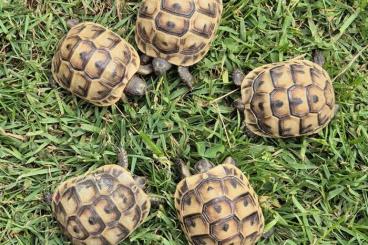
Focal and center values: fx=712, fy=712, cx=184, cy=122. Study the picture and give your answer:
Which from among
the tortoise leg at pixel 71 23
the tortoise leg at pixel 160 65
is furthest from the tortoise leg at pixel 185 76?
the tortoise leg at pixel 71 23

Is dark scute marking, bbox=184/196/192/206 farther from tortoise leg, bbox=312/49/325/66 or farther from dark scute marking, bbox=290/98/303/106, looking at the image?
tortoise leg, bbox=312/49/325/66

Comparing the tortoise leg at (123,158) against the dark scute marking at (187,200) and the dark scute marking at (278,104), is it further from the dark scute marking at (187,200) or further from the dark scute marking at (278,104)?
the dark scute marking at (278,104)

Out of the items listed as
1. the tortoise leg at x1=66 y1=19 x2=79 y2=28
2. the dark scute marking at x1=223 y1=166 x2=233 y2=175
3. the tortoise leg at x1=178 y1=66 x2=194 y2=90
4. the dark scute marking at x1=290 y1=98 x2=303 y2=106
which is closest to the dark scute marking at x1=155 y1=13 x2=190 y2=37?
the tortoise leg at x1=178 y1=66 x2=194 y2=90

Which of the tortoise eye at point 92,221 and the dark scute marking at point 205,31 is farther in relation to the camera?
the dark scute marking at point 205,31

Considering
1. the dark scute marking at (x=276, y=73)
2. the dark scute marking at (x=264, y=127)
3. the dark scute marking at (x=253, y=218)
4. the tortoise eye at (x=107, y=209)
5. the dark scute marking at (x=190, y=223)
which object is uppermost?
the dark scute marking at (x=276, y=73)

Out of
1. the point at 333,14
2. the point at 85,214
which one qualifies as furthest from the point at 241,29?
the point at 85,214

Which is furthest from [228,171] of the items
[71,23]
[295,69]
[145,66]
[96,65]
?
[71,23]

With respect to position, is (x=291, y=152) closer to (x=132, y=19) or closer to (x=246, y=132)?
(x=246, y=132)
